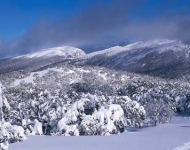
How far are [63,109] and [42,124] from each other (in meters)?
3.57

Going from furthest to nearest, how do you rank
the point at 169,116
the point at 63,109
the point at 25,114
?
the point at 169,116
the point at 25,114
the point at 63,109

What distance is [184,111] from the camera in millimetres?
81875

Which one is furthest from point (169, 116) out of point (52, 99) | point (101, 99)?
point (52, 99)

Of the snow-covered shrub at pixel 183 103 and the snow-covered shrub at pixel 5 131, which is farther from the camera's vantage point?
the snow-covered shrub at pixel 183 103

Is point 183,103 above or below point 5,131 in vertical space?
above

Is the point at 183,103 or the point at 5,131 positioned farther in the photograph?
the point at 183,103

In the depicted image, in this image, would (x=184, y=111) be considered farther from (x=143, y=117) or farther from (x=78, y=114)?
(x=78, y=114)

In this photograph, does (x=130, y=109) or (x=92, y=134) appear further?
(x=130, y=109)

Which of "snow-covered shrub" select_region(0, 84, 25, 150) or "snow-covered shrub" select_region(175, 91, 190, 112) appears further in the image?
"snow-covered shrub" select_region(175, 91, 190, 112)

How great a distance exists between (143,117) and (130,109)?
93.9 inches

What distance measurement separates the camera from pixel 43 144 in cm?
2692

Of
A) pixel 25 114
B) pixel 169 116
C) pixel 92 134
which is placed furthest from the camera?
pixel 169 116

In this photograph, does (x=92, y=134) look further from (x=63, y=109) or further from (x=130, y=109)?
(x=130, y=109)

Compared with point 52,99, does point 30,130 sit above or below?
below
